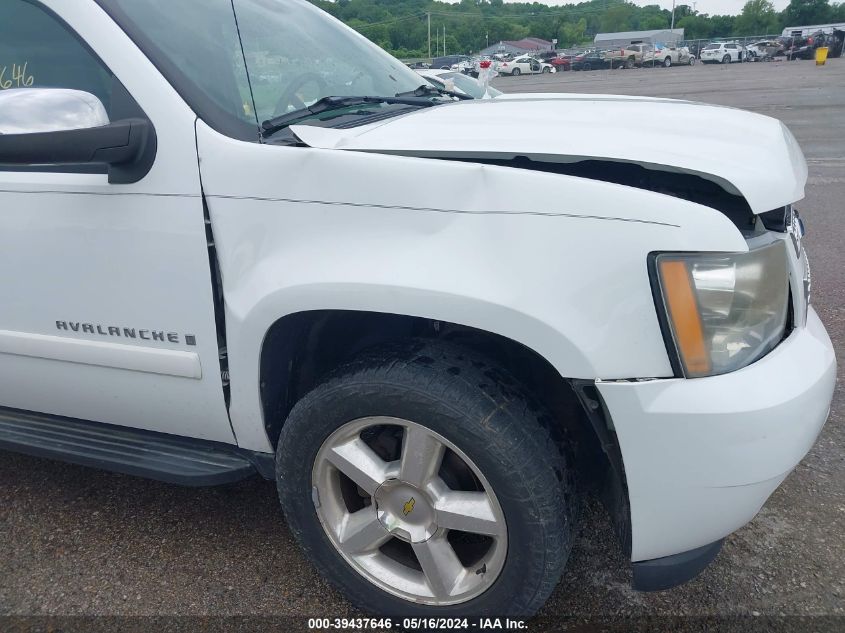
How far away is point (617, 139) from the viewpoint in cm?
180

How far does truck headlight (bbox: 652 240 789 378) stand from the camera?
152 centimetres

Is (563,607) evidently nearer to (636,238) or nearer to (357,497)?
(357,497)

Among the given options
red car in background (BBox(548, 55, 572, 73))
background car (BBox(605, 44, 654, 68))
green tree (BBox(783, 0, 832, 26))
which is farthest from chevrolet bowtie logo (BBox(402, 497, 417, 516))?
green tree (BBox(783, 0, 832, 26))

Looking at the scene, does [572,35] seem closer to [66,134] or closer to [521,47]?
[521,47]

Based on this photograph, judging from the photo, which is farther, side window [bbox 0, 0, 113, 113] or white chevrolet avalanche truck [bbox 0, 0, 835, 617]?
side window [bbox 0, 0, 113, 113]

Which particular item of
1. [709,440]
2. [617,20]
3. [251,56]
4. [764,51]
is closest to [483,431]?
[709,440]

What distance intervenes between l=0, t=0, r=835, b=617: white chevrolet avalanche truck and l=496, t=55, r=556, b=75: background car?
51529 mm

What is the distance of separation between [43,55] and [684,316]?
79.1 inches

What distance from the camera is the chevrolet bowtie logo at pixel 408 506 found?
6.15ft

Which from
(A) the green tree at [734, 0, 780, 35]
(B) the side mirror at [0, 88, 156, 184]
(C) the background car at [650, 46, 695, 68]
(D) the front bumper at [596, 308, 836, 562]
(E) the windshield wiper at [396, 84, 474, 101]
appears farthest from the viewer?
(A) the green tree at [734, 0, 780, 35]

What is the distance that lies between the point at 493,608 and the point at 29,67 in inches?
84.6

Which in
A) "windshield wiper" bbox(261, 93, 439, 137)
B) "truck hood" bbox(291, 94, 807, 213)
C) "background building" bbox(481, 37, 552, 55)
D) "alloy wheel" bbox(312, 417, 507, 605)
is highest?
"background building" bbox(481, 37, 552, 55)

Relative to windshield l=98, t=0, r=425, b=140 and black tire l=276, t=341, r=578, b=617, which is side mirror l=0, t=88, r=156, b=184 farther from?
black tire l=276, t=341, r=578, b=617

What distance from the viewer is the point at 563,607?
209 centimetres
